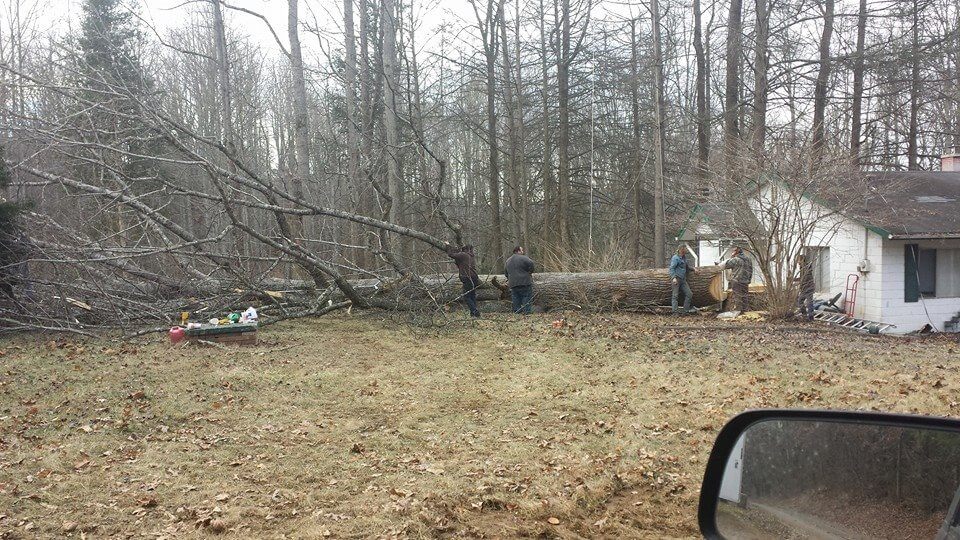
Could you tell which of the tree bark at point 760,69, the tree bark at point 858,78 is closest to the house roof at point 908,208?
the tree bark at point 858,78

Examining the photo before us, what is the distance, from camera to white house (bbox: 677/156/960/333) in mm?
17109

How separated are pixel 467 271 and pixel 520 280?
5.02ft

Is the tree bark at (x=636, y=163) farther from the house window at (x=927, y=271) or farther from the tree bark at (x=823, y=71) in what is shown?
the house window at (x=927, y=271)

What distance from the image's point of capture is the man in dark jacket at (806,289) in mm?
16108

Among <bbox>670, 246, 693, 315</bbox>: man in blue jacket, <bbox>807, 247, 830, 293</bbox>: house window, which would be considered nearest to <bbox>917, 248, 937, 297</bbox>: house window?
<bbox>807, 247, 830, 293</bbox>: house window

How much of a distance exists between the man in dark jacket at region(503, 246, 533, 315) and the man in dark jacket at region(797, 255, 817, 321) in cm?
583

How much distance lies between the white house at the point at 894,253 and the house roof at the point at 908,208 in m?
0.02

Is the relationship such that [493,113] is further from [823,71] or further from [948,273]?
[948,273]

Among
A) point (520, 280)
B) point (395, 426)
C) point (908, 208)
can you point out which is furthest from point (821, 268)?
point (395, 426)

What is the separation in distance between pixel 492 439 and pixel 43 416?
433 centimetres

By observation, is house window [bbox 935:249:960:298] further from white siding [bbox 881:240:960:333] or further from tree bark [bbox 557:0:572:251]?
tree bark [bbox 557:0:572:251]

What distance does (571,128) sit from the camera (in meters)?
29.0

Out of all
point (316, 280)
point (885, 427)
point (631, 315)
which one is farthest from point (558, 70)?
point (885, 427)

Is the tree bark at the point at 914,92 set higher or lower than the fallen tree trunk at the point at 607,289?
higher
